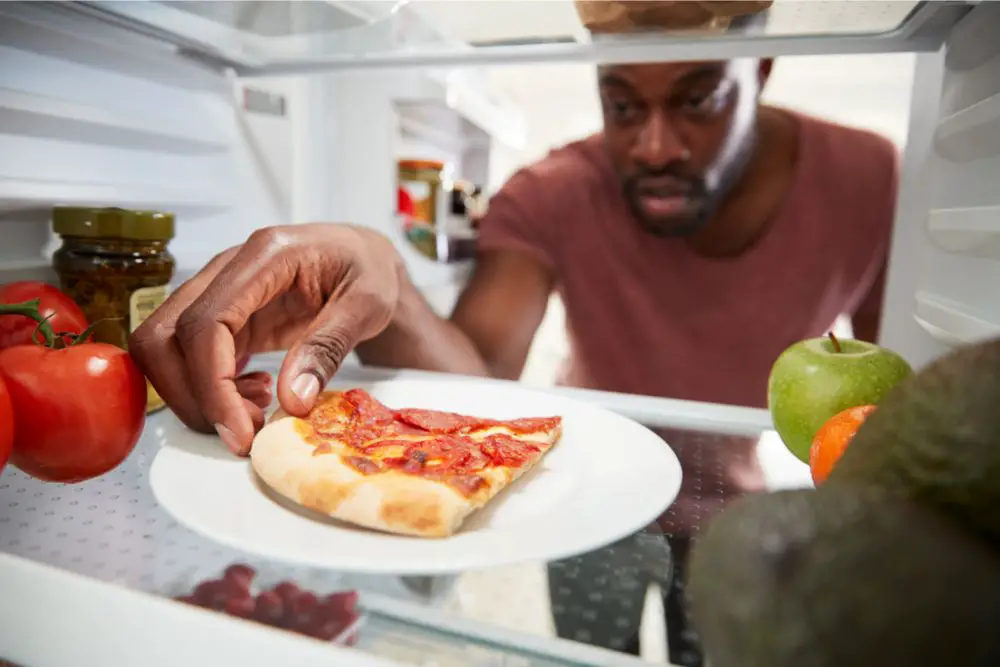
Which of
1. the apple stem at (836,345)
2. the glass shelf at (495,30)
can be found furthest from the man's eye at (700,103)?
the apple stem at (836,345)

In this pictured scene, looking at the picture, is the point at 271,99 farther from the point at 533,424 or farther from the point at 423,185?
the point at 533,424

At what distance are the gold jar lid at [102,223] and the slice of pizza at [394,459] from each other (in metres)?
0.24

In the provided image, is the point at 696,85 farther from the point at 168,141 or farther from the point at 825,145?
the point at 168,141

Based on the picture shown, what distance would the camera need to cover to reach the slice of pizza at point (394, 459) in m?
0.45

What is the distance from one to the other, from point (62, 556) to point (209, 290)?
26cm

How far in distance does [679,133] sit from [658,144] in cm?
A: 4

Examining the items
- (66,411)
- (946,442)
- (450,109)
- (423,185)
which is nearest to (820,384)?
(946,442)

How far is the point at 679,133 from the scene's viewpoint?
119cm

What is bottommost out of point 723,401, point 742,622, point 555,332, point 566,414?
point 555,332

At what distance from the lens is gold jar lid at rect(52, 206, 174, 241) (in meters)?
0.67

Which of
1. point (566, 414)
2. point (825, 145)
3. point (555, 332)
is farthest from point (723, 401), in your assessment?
point (555, 332)

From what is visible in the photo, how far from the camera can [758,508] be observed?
248mm

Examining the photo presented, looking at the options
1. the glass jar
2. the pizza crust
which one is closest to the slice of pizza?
the pizza crust

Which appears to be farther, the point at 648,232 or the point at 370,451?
the point at 648,232
